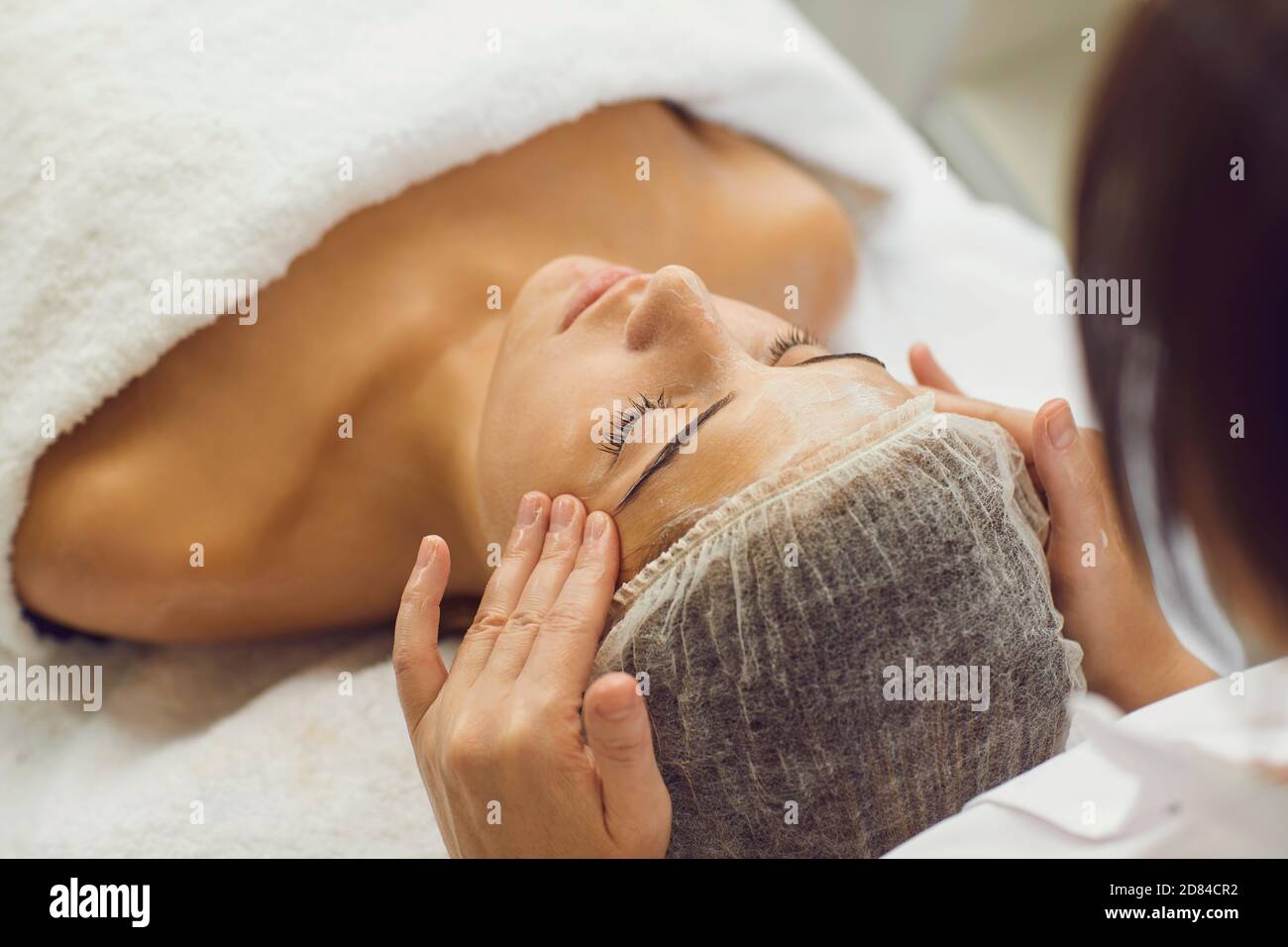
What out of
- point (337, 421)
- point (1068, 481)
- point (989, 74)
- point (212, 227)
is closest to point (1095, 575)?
point (1068, 481)

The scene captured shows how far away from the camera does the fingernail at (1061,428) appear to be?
856mm

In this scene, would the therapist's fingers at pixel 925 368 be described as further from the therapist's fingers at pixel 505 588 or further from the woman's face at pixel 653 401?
Result: the therapist's fingers at pixel 505 588

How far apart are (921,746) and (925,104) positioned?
166 cm

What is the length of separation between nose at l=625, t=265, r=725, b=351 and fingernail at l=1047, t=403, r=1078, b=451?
286 millimetres


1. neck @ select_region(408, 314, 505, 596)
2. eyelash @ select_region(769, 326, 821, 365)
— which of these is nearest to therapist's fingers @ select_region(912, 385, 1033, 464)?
eyelash @ select_region(769, 326, 821, 365)

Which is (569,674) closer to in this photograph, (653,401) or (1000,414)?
(653,401)

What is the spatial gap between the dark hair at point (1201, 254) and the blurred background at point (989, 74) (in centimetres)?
155

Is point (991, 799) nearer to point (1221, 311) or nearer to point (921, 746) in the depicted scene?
point (921, 746)

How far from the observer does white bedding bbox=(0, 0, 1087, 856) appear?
3.48ft

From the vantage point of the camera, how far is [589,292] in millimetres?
992

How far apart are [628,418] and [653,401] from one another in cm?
3

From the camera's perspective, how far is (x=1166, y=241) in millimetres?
490

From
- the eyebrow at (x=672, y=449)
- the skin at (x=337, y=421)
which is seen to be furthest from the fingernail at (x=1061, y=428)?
the skin at (x=337, y=421)
